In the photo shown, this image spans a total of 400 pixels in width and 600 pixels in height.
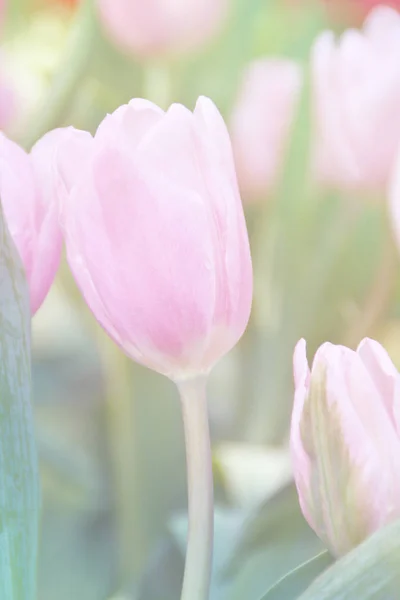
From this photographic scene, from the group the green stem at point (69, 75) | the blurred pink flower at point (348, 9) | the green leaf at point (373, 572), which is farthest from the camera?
the blurred pink flower at point (348, 9)

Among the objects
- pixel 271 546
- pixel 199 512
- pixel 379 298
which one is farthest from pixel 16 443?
pixel 379 298

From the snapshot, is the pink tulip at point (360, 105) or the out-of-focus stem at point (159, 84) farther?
the out-of-focus stem at point (159, 84)

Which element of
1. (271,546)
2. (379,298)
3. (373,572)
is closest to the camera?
(373,572)

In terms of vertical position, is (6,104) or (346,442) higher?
(6,104)

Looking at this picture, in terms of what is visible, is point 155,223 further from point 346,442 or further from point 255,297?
point 255,297

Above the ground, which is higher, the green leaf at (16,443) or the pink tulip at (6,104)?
the pink tulip at (6,104)

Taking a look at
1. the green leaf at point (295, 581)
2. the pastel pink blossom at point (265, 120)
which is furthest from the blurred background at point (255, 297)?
the green leaf at point (295, 581)

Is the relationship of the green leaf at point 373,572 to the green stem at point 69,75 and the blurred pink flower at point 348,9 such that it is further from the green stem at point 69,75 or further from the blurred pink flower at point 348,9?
the blurred pink flower at point 348,9
